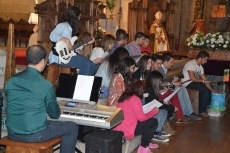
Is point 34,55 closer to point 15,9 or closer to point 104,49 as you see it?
point 104,49

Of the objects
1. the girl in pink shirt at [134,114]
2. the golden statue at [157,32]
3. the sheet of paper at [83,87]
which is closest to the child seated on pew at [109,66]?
the girl in pink shirt at [134,114]

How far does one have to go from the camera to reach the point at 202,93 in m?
6.98

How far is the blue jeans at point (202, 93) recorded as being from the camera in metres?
6.97

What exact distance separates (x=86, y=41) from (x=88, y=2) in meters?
2.94

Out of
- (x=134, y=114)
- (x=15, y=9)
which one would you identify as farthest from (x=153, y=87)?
(x=15, y=9)

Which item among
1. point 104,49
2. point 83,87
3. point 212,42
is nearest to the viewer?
point 83,87

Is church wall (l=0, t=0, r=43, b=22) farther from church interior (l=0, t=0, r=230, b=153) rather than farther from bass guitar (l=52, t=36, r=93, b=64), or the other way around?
bass guitar (l=52, t=36, r=93, b=64)

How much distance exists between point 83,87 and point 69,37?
46.2 inches

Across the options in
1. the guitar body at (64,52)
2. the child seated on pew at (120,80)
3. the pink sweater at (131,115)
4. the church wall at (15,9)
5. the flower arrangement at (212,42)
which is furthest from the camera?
the church wall at (15,9)

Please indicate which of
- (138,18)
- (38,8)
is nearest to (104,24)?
(138,18)

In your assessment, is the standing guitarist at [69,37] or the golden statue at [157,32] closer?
the standing guitarist at [69,37]

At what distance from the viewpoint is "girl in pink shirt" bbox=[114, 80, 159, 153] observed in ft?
13.9

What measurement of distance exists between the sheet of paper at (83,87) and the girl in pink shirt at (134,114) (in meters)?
0.47

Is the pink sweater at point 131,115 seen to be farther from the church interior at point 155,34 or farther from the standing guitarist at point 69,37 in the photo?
the standing guitarist at point 69,37
